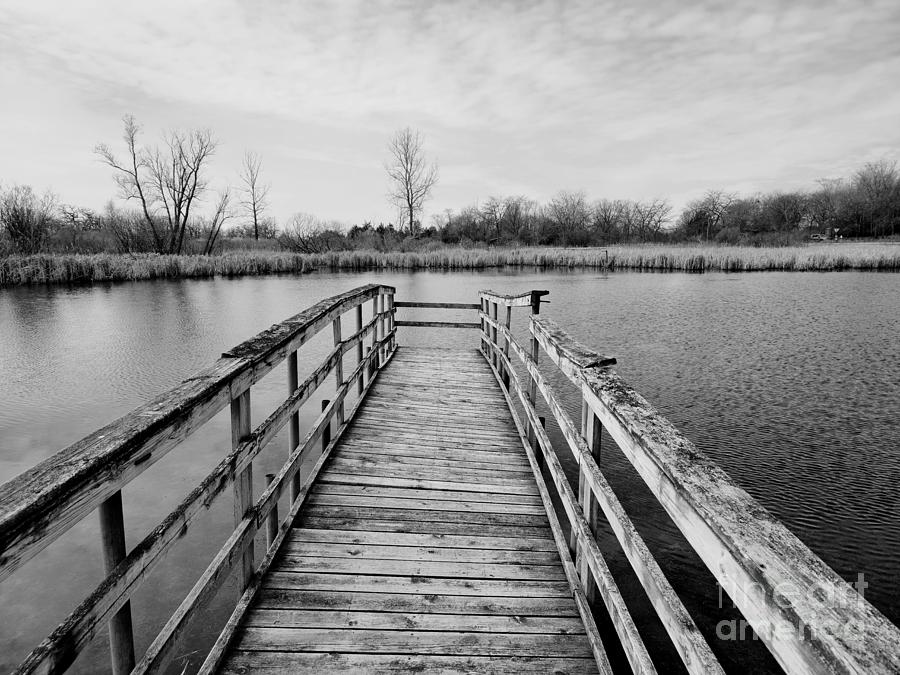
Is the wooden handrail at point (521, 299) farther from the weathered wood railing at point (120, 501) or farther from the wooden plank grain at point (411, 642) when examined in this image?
the wooden plank grain at point (411, 642)

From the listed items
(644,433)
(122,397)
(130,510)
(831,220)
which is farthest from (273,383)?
(831,220)

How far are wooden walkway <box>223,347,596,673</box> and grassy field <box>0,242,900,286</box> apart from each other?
23.2m

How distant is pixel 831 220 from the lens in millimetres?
62125

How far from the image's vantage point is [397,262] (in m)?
29.1

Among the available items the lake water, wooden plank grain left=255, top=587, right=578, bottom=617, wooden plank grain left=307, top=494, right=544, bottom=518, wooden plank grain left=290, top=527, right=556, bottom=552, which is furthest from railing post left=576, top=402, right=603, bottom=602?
the lake water

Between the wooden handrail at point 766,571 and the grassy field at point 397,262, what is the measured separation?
2581cm

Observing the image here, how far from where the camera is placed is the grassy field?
21609 millimetres

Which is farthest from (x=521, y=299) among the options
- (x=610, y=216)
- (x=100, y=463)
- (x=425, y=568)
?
(x=610, y=216)

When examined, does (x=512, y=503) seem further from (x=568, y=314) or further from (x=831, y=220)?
(x=831, y=220)

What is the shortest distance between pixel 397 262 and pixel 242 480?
89.6 feet

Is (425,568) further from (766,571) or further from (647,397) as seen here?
(647,397)

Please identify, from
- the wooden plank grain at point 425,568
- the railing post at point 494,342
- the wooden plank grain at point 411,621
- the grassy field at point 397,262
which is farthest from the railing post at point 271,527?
the grassy field at point 397,262

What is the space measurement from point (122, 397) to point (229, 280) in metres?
18.3

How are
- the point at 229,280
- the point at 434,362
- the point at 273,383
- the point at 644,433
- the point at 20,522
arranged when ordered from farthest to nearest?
the point at 229,280 < the point at 273,383 < the point at 434,362 < the point at 644,433 < the point at 20,522
